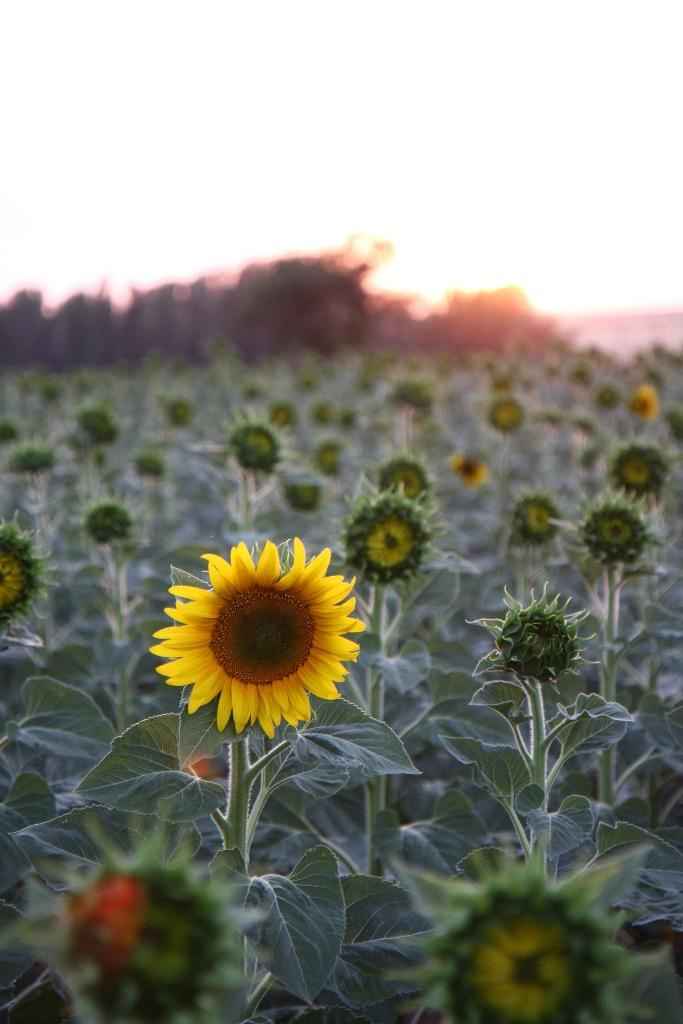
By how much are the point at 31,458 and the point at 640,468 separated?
9.01 feet

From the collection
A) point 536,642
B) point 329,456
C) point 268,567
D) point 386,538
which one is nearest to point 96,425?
point 329,456

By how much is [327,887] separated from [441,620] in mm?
1726

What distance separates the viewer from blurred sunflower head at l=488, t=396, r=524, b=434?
6086 mm

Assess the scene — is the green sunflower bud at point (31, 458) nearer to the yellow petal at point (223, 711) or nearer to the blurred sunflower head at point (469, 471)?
the blurred sunflower head at point (469, 471)

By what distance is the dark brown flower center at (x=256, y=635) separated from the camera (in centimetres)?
167

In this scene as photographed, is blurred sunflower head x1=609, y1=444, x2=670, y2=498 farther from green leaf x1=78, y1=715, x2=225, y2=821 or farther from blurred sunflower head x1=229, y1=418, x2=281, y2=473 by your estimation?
green leaf x1=78, y1=715, x2=225, y2=821

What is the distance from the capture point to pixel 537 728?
1.90m

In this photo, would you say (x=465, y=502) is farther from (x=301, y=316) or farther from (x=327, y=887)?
(x=301, y=316)

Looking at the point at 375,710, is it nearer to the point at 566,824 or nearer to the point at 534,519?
the point at 566,824

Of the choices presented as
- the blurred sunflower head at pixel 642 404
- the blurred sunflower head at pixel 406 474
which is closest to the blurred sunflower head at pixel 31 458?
the blurred sunflower head at pixel 406 474

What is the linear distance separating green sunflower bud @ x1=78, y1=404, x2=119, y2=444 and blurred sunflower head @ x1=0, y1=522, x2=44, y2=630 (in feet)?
11.2

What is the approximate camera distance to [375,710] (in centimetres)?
257

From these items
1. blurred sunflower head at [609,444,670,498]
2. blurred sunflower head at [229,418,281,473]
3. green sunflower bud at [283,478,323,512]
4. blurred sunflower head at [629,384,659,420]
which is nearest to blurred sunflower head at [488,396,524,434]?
blurred sunflower head at [629,384,659,420]

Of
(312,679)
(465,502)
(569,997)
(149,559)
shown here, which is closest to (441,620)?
(149,559)
